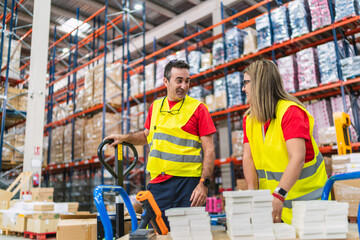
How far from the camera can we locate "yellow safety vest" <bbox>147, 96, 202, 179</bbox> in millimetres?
2496

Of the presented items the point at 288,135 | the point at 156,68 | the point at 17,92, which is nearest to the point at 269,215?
the point at 288,135

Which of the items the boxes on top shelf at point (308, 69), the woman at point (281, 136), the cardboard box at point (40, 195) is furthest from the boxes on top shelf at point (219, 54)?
the woman at point (281, 136)

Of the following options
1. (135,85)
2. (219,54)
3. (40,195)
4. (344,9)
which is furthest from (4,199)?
(344,9)

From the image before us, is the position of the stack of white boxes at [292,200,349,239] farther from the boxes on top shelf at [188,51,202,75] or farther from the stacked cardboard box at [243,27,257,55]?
the boxes on top shelf at [188,51,202,75]

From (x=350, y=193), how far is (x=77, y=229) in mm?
4184

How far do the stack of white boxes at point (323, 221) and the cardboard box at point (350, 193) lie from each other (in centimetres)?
430

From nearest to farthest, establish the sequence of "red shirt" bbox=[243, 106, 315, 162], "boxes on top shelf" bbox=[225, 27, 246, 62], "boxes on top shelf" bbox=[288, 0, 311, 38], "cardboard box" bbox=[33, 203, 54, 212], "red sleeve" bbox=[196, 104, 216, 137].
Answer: "red shirt" bbox=[243, 106, 315, 162], "red sleeve" bbox=[196, 104, 216, 137], "cardboard box" bbox=[33, 203, 54, 212], "boxes on top shelf" bbox=[288, 0, 311, 38], "boxes on top shelf" bbox=[225, 27, 246, 62]

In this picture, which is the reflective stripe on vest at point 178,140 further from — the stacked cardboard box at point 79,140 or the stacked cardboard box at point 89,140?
the stacked cardboard box at point 79,140

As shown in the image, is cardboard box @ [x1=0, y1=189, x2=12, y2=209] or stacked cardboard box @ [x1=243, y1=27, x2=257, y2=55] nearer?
cardboard box @ [x1=0, y1=189, x2=12, y2=209]

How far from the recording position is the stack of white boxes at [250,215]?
4.31 ft

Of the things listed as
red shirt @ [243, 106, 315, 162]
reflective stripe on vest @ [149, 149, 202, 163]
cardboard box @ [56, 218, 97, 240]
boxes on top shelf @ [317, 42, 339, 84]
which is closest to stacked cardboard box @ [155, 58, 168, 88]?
boxes on top shelf @ [317, 42, 339, 84]

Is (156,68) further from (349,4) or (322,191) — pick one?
(322,191)

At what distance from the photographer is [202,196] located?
2.25m

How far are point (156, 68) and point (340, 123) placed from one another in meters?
5.71
